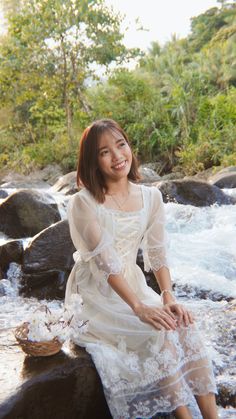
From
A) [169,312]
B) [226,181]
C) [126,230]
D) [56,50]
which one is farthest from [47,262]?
[56,50]

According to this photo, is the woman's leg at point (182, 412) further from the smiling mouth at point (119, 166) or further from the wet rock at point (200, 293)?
the wet rock at point (200, 293)

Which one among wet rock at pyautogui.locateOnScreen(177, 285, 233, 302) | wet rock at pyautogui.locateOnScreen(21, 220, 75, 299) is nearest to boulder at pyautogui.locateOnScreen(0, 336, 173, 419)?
wet rock at pyautogui.locateOnScreen(177, 285, 233, 302)

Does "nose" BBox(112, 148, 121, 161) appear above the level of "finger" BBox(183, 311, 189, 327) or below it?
above

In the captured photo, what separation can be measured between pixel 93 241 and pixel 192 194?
20.8 feet

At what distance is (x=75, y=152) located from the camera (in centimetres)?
1559

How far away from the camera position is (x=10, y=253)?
5.30 metres

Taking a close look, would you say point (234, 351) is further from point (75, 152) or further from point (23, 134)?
point (23, 134)

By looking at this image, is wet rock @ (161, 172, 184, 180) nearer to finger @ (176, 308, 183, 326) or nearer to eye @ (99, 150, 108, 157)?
eye @ (99, 150, 108, 157)

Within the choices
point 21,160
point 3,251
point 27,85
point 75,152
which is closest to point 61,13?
point 27,85

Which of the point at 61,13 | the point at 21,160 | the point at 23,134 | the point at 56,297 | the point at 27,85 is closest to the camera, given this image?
the point at 56,297

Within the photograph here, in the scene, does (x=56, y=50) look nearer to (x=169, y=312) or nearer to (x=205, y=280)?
(x=205, y=280)

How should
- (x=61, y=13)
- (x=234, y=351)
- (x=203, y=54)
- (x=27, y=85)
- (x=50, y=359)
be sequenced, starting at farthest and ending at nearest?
(x=203, y=54) → (x=27, y=85) → (x=61, y=13) → (x=234, y=351) → (x=50, y=359)

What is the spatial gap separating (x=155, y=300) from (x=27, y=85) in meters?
13.5

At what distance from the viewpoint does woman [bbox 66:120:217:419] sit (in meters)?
2.09
